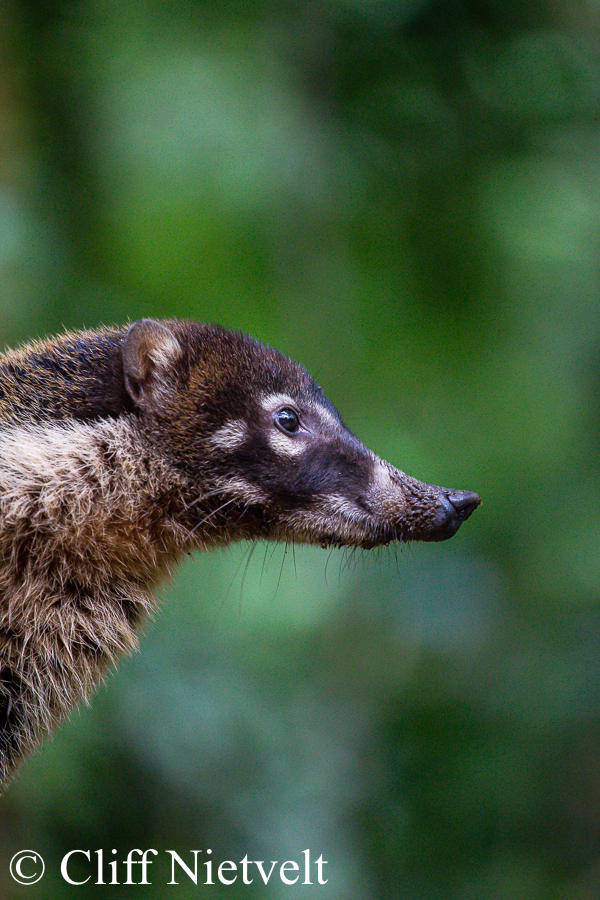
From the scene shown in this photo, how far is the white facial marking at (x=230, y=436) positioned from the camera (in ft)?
9.52

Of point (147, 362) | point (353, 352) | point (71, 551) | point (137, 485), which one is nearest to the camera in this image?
point (71, 551)

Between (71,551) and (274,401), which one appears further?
(274,401)

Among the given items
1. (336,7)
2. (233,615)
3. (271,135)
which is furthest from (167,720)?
(336,7)

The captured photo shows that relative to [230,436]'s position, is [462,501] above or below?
above

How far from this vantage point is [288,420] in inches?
118

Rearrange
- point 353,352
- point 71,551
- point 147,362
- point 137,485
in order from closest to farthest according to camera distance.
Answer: point 71,551
point 137,485
point 147,362
point 353,352

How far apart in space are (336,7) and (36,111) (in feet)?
6.21

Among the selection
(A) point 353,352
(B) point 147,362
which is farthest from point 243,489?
(A) point 353,352

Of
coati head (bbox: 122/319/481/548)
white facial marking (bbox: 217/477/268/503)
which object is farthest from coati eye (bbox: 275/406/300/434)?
white facial marking (bbox: 217/477/268/503)

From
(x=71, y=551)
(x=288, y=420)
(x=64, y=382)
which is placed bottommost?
(x=71, y=551)

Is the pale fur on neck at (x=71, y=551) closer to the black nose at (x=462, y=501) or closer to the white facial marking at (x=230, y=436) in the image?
the white facial marking at (x=230, y=436)

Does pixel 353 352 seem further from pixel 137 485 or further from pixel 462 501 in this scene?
pixel 137 485

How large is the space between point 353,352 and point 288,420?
6.24 feet

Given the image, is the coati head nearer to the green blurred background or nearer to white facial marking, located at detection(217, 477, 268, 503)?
white facial marking, located at detection(217, 477, 268, 503)
